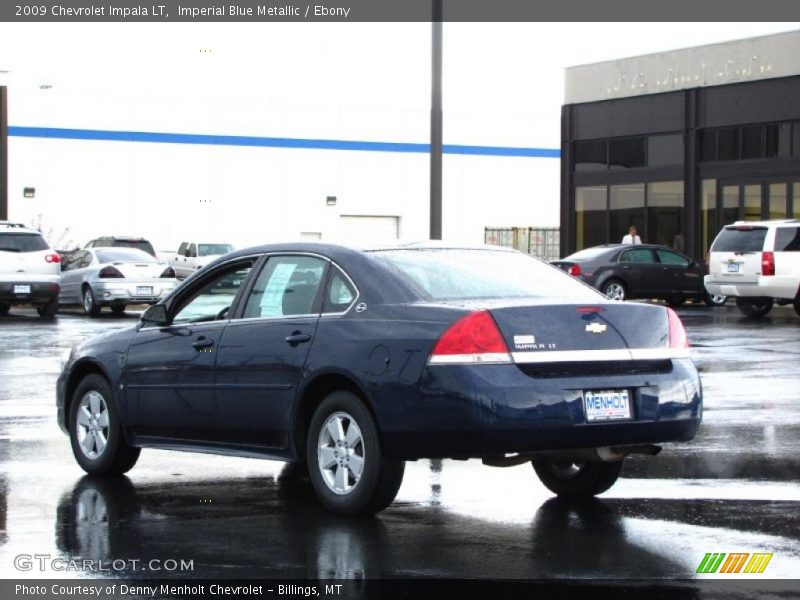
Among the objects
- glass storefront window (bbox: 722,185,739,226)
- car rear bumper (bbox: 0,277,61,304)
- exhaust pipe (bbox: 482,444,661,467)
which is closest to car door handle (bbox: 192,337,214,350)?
exhaust pipe (bbox: 482,444,661,467)

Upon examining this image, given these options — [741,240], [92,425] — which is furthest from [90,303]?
[92,425]

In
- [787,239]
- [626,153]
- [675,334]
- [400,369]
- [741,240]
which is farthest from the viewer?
[626,153]

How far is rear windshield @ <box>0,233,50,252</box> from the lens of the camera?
29719 mm

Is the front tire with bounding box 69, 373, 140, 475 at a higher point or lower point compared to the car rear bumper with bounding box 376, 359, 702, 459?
lower

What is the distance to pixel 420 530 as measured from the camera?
25.7 feet

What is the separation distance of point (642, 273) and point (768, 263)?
20.0 feet

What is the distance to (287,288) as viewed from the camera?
29.4 ft

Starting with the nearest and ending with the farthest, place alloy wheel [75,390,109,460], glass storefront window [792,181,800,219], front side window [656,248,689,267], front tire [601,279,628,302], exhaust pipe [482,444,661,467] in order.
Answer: exhaust pipe [482,444,661,467]
alloy wheel [75,390,109,460]
front tire [601,279,628,302]
front side window [656,248,689,267]
glass storefront window [792,181,800,219]

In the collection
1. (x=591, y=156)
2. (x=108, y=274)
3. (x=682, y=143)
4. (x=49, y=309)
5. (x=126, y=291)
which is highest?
(x=682, y=143)

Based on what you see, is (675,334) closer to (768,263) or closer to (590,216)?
(768,263)

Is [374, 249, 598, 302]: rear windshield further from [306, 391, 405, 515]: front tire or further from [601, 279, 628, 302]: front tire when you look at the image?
[601, 279, 628, 302]: front tire

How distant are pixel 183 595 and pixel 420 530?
1758 mm

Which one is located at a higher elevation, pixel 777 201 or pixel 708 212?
pixel 777 201

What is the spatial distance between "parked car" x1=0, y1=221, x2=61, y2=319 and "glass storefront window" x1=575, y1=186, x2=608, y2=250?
1974 centimetres
